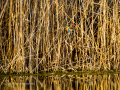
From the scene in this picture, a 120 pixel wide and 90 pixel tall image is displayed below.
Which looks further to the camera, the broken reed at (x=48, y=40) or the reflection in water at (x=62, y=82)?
the broken reed at (x=48, y=40)

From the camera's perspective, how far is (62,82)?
13.4 feet

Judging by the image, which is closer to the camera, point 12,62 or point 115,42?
point 12,62

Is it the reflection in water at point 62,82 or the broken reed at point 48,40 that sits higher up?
the broken reed at point 48,40

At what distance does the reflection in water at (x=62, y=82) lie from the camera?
3.66m

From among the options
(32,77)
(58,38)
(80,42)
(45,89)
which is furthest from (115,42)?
(45,89)

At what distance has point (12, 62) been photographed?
15.0 feet

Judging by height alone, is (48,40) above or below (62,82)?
above

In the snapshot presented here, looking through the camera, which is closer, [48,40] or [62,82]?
[62,82]

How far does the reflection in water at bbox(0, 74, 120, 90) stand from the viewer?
366 centimetres

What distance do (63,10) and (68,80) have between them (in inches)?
49.7

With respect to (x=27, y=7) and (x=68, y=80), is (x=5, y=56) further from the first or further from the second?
(x=68, y=80)

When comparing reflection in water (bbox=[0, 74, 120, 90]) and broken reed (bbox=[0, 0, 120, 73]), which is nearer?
reflection in water (bbox=[0, 74, 120, 90])

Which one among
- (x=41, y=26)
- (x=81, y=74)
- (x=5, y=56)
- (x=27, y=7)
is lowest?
(x=81, y=74)

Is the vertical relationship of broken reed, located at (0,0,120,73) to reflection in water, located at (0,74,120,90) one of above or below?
above
